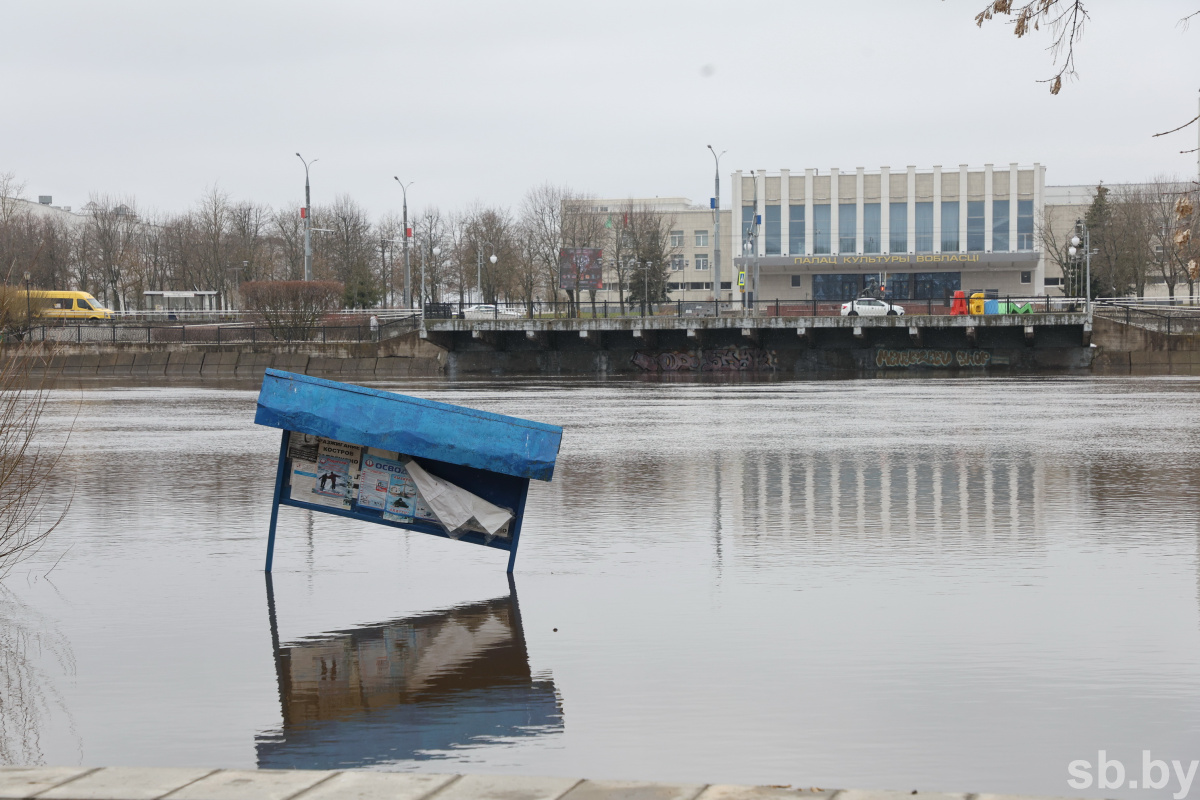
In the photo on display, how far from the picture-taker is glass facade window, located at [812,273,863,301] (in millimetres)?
111750

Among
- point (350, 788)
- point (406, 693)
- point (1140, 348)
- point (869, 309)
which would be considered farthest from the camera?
point (869, 309)

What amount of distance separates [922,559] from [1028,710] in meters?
4.20

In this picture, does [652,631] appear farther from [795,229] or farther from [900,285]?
[795,229]

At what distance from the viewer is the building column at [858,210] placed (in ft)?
368

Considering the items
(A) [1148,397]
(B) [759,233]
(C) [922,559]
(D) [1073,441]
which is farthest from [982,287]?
(C) [922,559]

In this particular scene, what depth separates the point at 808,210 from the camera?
4469 inches

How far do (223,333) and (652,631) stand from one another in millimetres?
64774

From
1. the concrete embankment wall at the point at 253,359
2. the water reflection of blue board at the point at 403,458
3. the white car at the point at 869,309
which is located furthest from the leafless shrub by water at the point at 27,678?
the white car at the point at 869,309

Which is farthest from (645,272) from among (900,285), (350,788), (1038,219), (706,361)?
(350,788)

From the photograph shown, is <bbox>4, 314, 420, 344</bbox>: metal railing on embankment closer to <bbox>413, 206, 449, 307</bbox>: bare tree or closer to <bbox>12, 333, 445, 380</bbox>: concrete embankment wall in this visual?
<bbox>12, 333, 445, 380</bbox>: concrete embankment wall

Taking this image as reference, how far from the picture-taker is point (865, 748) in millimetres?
5688

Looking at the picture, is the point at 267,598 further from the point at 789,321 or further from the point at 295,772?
the point at 789,321

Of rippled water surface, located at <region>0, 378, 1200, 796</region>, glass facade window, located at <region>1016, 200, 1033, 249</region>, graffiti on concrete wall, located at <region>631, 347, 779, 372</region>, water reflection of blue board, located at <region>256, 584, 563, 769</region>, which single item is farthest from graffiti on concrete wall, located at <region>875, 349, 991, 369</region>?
water reflection of blue board, located at <region>256, 584, 563, 769</region>

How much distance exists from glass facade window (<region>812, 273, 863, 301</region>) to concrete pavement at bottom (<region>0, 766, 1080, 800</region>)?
358 ft
